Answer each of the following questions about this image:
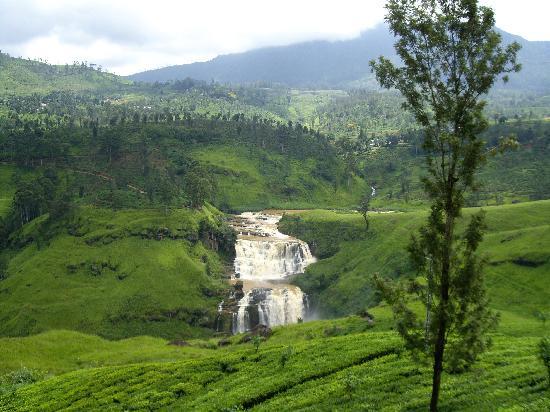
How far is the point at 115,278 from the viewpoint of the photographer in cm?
10056

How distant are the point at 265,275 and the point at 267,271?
158 centimetres

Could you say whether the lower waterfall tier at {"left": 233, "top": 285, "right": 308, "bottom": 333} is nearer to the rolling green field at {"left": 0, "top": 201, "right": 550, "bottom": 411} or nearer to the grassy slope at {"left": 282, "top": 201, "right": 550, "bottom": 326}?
the grassy slope at {"left": 282, "top": 201, "right": 550, "bottom": 326}

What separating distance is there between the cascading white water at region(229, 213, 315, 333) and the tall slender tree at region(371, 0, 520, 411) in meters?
72.8

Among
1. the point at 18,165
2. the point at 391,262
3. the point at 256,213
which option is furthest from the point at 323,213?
the point at 18,165

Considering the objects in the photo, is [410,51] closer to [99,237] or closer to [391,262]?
[391,262]

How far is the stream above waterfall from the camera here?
95312mm

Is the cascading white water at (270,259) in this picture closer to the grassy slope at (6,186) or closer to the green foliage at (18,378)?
the green foliage at (18,378)

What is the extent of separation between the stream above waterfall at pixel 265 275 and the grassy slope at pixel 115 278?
579 cm

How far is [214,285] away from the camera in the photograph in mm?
102125

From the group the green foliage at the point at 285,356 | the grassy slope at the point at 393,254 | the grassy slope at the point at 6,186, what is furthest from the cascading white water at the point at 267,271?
the grassy slope at the point at 6,186

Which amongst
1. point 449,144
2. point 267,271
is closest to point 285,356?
point 449,144

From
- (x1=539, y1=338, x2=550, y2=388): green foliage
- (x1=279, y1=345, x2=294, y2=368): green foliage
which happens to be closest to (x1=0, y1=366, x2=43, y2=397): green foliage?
(x1=279, y1=345, x2=294, y2=368): green foliage

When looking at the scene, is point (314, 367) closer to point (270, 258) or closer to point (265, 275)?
point (265, 275)

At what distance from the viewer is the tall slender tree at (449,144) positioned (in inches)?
819
